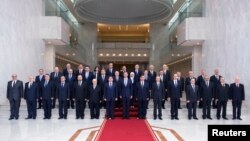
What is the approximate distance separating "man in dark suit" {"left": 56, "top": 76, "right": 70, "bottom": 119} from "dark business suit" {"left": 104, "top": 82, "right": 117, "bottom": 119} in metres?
1.43

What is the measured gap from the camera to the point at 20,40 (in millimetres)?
16750

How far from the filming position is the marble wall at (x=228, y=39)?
579 inches

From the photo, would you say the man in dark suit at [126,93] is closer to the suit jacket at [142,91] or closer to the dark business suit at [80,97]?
the suit jacket at [142,91]

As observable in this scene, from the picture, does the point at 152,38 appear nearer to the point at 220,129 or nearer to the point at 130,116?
the point at 130,116

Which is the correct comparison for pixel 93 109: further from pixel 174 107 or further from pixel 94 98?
pixel 174 107

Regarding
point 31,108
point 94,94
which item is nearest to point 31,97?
→ point 31,108

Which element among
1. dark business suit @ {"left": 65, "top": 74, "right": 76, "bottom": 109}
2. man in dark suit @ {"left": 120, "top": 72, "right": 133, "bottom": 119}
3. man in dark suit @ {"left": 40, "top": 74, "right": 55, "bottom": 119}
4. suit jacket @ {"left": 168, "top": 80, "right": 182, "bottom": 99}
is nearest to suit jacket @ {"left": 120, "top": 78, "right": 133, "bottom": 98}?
man in dark suit @ {"left": 120, "top": 72, "right": 133, "bottom": 119}

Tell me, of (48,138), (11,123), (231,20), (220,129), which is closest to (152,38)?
(231,20)

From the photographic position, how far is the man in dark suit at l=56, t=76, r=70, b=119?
40.3ft

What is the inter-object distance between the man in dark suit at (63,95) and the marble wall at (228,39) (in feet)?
24.9

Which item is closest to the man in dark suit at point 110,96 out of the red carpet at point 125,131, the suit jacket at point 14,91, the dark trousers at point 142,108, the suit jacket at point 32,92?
the red carpet at point 125,131

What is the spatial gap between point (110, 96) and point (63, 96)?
1725mm

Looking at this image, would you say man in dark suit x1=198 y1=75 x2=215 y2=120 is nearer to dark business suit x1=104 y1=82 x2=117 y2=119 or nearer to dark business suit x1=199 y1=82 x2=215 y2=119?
dark business suit x1=199 y1=82 x2=215 y2=119

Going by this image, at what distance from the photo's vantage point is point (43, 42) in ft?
66.7
